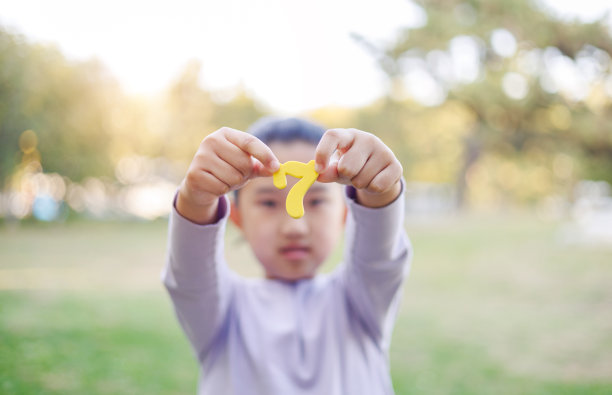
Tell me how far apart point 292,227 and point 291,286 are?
25 centimetres

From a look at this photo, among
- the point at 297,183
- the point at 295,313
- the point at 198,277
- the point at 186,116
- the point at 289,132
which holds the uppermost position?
the point at 186,116

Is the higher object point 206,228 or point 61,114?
point 61,114

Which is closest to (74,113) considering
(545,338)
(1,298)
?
(1,298)

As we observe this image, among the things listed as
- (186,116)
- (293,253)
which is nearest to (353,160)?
(293,253)

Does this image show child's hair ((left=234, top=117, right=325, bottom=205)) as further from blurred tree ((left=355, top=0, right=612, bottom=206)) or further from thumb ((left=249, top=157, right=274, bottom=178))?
blurred tree ((left=355, top=0, right=612, bottom=206))

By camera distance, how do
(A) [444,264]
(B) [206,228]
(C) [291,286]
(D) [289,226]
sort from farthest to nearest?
(A) [444,264], (C) [291,286], (D) [289,226], (B) [206,228]

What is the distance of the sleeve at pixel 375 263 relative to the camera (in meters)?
1.36

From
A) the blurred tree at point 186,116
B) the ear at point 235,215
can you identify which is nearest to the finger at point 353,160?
the ear at point 235,215

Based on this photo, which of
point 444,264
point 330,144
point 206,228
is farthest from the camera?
point 444,264

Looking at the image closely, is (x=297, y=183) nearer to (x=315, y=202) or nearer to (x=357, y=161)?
(x=357, y=161)

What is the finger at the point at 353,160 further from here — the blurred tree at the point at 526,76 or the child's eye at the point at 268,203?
the blurred tree at the point at 526,76

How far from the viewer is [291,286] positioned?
66.0 inches

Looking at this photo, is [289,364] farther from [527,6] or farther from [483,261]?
[483,261]

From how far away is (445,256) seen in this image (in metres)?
12.2
